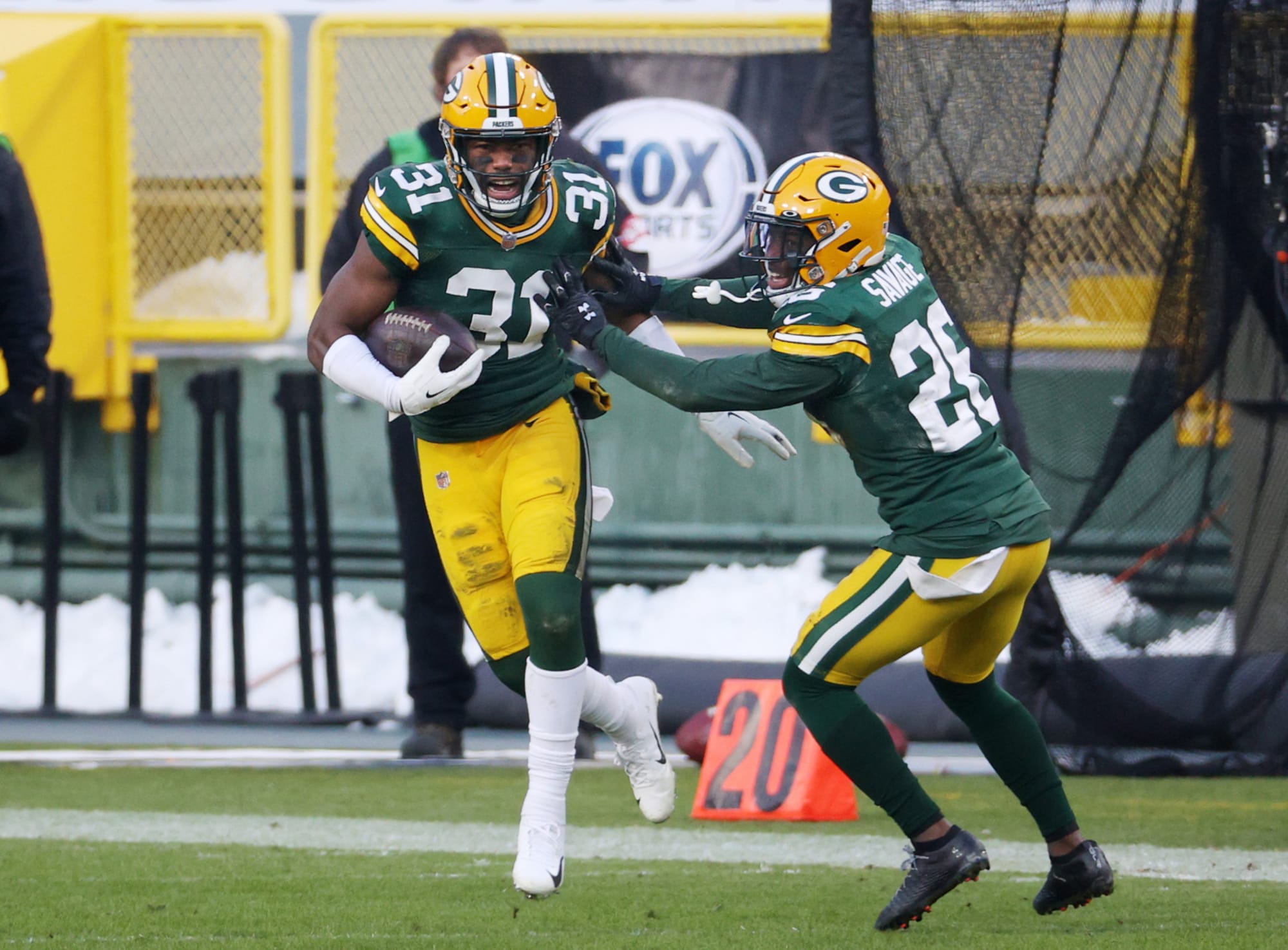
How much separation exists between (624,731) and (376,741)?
2.66m

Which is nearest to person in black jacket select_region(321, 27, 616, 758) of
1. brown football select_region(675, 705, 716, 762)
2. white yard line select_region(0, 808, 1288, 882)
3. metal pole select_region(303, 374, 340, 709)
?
brown football select_region(675, 705, 716, 762)

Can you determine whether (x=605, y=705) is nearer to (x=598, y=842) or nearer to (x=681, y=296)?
(x=598, y=842)

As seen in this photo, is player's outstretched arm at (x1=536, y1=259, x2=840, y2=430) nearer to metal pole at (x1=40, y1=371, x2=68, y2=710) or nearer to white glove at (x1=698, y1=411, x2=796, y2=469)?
white glove at (x1=698, y1=411, x2=796, y2=469)

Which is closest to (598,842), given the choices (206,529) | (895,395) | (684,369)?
(684,369)

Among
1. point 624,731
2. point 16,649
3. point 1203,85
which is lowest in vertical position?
point 16,649

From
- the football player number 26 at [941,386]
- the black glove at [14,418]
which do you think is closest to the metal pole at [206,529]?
the black glove at [14,418]

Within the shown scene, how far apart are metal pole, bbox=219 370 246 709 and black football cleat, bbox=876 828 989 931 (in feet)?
13.1

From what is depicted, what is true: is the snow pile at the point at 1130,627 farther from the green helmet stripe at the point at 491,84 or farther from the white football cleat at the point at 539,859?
the green helmet stripe at the point at 491,84

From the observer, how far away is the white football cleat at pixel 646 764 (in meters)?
4.38

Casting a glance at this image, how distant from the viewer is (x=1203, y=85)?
6.00 m

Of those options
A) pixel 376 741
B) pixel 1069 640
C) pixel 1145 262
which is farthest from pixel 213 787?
pixel 1145 262

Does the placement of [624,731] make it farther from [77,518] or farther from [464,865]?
[77,518]

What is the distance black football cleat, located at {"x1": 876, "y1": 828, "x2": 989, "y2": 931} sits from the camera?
148 inches

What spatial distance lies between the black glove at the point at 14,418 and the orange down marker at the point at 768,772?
216 cm
